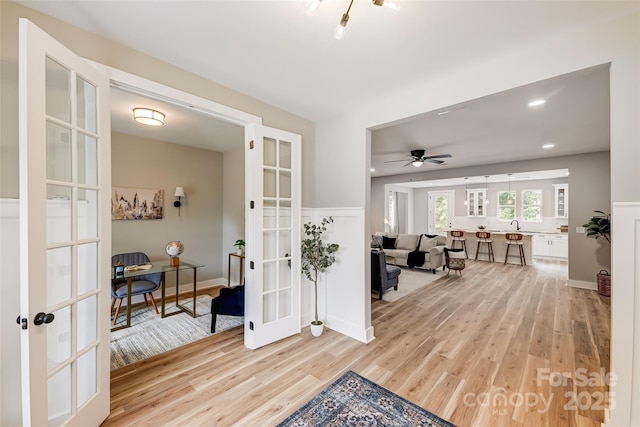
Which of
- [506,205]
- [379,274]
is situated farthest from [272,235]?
[506,205]

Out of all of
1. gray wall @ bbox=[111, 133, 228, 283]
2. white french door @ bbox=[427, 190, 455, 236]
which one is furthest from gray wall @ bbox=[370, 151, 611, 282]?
gray wall @ bbox=[111, 133, 228, 283]

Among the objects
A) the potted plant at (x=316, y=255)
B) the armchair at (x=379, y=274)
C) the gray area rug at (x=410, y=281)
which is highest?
the potted plant at (x=316, y=255)

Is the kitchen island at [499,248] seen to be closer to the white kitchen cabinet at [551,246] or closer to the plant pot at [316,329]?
the white kitchen cabinet at [551,246]

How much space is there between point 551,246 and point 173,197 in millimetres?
10984

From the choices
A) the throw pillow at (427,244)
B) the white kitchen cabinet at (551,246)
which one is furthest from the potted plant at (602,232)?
the white kitchen cabinet at (551,246)

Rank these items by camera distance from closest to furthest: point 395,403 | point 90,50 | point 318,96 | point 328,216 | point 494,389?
1. point 90,50
2. point 395,403
3. point 494,389
4. point 318,96
5. point 328,216

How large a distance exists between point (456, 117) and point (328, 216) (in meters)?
2.23

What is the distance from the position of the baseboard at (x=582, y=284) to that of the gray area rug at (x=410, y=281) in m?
2.31

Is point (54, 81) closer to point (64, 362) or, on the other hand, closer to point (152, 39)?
point (152, 39)

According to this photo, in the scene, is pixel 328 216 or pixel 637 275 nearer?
pixel 637 275

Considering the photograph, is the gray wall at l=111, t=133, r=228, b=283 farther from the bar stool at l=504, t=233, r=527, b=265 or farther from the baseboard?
the bar stool at l=504, t=233, r=527, b=265

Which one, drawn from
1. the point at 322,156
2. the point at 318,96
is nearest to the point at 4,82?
the point at 318,96

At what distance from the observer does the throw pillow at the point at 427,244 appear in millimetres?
6532

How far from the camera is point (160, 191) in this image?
4.46 meters
